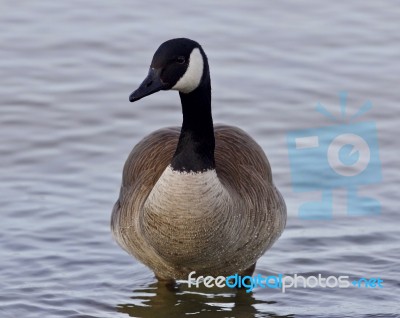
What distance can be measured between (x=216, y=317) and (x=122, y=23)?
641cm

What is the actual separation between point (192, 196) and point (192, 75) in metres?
0.80

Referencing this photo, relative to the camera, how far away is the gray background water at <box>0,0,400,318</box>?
8.29m

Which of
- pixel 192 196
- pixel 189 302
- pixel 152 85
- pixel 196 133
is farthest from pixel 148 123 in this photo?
pixel 152 85

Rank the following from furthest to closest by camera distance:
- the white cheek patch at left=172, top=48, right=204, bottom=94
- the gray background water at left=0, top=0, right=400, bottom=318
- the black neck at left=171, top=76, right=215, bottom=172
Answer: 1. the gray background water at left=0, top=0, right=400, bottom=318
2. the black neck at left=171, top=76, right=215, bottom=172
3. the white cheek patch at left=172, top=48, right=204, bottom=94

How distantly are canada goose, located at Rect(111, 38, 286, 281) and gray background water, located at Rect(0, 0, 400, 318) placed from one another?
56 cm

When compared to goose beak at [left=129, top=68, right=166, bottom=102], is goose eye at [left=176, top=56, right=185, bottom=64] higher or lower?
higher

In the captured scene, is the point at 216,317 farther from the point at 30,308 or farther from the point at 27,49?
the point at 27,49

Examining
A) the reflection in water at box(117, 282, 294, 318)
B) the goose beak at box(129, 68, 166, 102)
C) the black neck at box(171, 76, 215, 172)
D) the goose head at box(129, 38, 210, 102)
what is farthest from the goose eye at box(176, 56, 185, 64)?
the reflection in water at box(117, 282, 294, 318)

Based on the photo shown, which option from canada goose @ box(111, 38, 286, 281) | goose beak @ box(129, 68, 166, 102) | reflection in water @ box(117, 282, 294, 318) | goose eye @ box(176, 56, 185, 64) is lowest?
reflection in water @ box(117, 282, 294, 318)

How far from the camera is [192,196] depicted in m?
7.21

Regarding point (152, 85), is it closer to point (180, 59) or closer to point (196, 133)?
point (180, 59)

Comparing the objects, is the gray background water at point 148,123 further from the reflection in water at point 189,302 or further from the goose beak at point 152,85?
the goose beak at point 152,85

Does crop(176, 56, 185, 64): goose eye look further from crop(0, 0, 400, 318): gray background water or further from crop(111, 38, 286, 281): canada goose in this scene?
crop(0, 0, 400, 318): gray background water

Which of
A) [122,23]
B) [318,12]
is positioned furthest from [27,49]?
[318,12]
